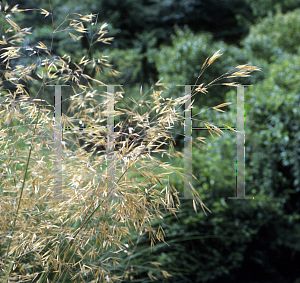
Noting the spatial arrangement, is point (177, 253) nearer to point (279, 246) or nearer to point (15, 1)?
point (279, 246)

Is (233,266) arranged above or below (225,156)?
below

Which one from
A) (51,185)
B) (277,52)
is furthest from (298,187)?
(277,52)

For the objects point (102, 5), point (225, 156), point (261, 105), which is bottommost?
point (225, 156)

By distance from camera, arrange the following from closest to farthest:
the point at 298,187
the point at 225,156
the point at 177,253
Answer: the point at 177,253, the point at 298,187, the point at 225,156

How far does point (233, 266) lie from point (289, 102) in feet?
4.55

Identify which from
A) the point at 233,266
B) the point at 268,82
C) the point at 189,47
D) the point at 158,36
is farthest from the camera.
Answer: the point at 158,36

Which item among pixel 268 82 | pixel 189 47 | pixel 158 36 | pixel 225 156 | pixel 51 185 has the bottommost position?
pixel 225 156

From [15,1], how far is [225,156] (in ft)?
14.3

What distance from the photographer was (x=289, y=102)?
2658 mm

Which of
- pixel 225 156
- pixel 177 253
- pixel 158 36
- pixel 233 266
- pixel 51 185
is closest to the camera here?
pixel 51 185

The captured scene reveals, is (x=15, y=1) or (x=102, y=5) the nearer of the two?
(x=15, y=1)

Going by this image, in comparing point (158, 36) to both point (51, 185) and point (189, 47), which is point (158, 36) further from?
point (51, 185)

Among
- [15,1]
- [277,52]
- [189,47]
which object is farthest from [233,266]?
[15,1]

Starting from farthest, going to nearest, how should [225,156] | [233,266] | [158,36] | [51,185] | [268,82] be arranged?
[158,36] → [268,82] → [225,156] → [233,266] → [51,185]
